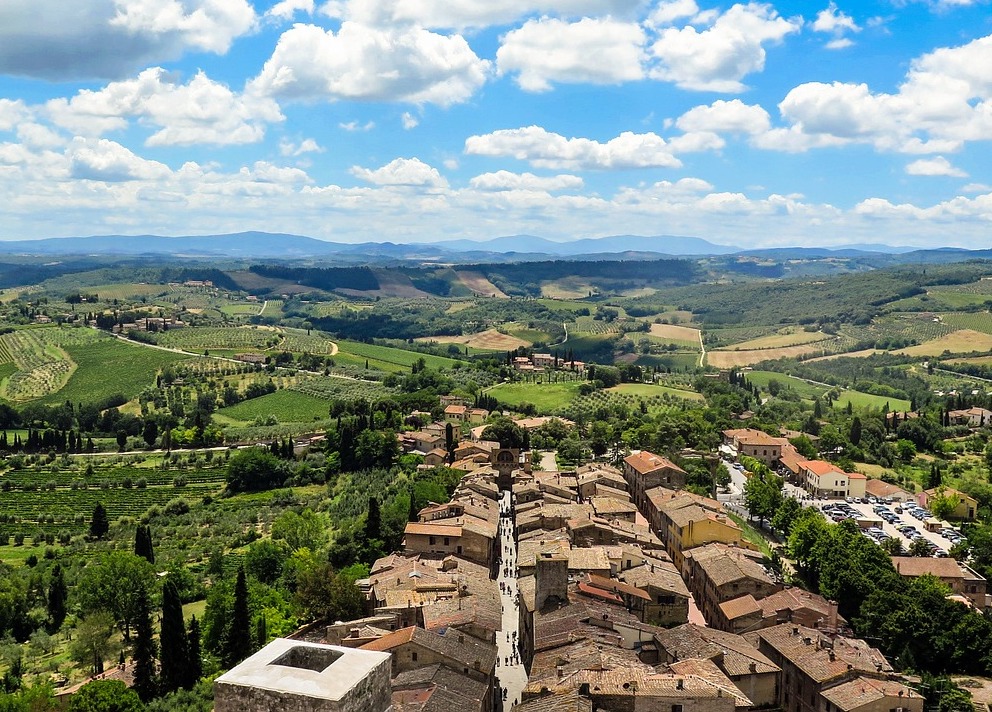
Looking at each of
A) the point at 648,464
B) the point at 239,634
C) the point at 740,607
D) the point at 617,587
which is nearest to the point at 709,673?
the point at 617,587

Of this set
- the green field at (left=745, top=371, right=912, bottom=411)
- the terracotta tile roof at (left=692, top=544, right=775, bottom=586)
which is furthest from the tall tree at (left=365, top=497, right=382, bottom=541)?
the green field at (left=745, top=371, right=912, bottom=411)

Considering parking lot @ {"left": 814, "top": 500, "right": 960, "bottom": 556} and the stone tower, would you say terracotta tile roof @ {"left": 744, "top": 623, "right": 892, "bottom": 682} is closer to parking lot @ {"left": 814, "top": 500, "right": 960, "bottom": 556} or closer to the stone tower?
the stone tower

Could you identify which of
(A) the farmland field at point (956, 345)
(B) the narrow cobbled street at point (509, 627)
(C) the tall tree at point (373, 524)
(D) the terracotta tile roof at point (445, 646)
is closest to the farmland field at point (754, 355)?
(A) the farmland field at point (956, 345)

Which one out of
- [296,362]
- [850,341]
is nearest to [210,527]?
[296,362]

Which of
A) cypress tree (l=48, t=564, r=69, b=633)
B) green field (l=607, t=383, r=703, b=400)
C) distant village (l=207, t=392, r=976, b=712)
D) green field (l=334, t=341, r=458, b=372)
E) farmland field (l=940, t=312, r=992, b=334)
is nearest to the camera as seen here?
distant village (l=207, t=392, r=976, b=712)

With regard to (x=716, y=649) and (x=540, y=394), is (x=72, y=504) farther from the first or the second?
(x=716, y=649)
